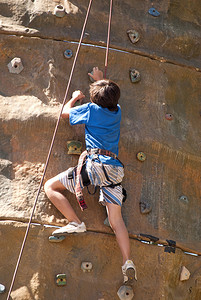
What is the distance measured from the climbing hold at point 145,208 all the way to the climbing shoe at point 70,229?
25.9 inches

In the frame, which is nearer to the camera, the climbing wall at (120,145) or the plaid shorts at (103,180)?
the plaid shorts at (103,180)

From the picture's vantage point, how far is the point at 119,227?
4539mm

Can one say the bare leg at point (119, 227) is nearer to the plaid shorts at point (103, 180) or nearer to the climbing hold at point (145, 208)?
the plaid shorts at point (103, 180)

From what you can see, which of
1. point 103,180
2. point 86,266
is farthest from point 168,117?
point 86,266

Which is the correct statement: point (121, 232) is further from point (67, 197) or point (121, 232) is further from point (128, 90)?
point (128, 90)

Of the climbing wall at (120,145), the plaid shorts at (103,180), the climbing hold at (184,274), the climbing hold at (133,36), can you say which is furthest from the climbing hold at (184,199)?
the climbing hold at (133,36)

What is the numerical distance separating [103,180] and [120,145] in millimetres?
736

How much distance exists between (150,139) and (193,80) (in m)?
1.08

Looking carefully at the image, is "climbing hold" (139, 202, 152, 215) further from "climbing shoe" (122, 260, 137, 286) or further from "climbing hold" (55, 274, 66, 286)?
"climbing hold" (55, 274, 66, 286)

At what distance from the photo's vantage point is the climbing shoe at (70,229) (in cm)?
452

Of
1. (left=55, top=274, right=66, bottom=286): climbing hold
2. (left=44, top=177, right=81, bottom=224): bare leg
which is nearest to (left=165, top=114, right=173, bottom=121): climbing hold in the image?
(left=44, top=177, right=81, bottom=224): bare leg

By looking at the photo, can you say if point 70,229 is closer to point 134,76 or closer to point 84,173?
point 84,173

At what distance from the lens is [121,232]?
4512 mm

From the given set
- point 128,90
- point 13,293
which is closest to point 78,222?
point 13,293
